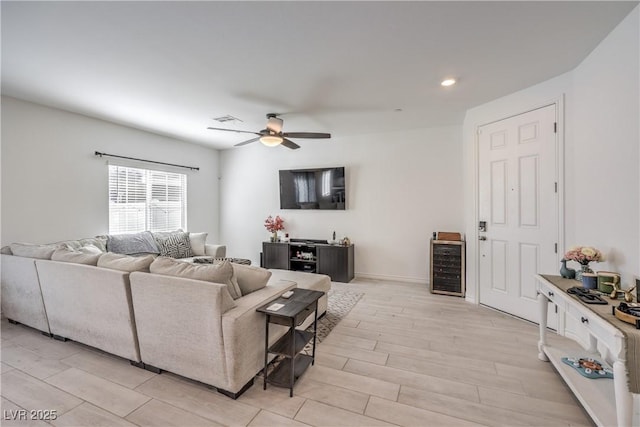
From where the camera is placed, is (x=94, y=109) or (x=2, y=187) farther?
(x=94, y=109)

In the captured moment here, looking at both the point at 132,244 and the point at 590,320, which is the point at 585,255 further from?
the point at 132,244

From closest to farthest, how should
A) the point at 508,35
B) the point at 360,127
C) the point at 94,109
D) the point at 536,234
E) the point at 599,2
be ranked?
the point at 599,2 → the point at 508,35 → the point at 536,234 → the point at 94,109 → the point at 360,127

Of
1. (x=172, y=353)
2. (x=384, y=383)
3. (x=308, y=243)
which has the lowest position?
(x=384, y=383)

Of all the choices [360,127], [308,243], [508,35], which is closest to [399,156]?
[360,127]

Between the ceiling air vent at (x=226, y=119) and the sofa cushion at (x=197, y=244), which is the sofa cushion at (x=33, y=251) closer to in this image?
the sofa cushion at (x=197, y=244)

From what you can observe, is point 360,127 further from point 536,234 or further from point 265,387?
point 265,387

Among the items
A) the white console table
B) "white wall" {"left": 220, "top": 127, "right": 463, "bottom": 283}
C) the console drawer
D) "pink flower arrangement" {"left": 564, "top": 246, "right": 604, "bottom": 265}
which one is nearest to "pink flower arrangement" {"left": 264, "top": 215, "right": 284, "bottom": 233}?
"white wall" {"left": 220, "top": 127, "right": 463, "bottom": 283}

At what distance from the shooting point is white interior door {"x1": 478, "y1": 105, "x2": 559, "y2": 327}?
2947 mm

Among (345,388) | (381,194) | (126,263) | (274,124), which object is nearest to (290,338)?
(345,388)

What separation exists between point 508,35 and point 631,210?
5.34ft

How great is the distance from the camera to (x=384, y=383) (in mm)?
2027

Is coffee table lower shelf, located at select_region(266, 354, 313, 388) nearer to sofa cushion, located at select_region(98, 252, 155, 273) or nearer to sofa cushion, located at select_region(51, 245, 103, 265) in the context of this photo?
sofa cushion, located at select_region(98, 252, 155, 273)

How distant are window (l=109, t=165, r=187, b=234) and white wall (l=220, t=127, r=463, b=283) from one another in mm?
1452

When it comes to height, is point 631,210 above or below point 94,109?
below
